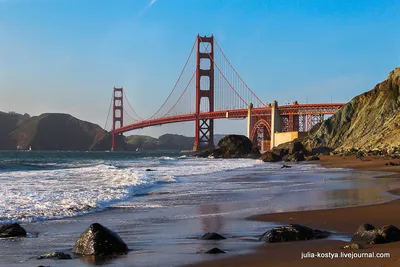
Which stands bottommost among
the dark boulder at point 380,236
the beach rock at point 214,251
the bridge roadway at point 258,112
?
the beach rock at point 214,251

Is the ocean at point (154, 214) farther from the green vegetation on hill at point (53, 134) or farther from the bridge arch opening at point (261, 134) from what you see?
the green vegetation on hill at point (53, 134)

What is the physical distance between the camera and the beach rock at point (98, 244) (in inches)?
226

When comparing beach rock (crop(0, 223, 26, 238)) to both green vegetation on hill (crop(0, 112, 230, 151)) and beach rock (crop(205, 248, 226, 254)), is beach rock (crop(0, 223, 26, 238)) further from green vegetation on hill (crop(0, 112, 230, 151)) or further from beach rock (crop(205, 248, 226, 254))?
green vegetation on hill (crop(0, 112, 230, 151))

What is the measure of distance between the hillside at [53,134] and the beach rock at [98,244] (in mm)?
114481

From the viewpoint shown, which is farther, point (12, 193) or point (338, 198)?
point (12, 193)

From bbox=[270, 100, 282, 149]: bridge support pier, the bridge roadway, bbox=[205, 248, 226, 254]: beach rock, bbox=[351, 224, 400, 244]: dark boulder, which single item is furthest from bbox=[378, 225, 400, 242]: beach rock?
bbox=[270, 100, 282, 149]: bridge support pier

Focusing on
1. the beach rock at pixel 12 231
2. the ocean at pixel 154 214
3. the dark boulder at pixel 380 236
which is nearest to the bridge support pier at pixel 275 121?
the ocean at pixel 154 214

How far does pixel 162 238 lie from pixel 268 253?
1.66 m

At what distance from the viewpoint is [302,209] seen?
9.34 meters

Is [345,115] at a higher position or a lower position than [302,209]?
higher

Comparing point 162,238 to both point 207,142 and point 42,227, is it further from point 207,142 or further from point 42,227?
point 207,142

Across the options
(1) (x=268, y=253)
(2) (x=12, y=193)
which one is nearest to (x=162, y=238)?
(1) (x=268, y=253)

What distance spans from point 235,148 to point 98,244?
50.9m

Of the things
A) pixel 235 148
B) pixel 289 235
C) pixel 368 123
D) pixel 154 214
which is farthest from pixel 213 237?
pixel 235 148
